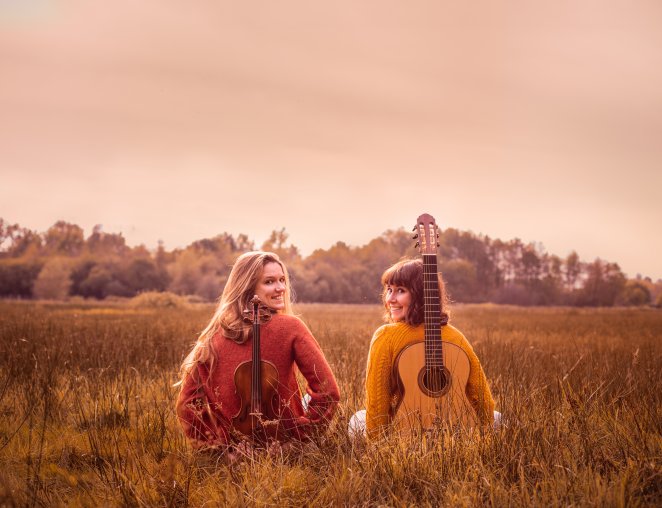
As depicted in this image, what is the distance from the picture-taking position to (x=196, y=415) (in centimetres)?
370

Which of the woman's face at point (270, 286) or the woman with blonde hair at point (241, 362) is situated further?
the woman's face at point (270, 286)

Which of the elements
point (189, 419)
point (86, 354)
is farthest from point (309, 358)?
point (86, 354)

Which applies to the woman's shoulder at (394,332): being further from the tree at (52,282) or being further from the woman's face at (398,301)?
the tree at (52,282)

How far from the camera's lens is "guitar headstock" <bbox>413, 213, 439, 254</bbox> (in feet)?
13.9

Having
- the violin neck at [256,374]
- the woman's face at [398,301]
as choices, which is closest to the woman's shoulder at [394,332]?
the woman's face at [398,301]

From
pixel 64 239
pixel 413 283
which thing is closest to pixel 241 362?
pixel 413 283

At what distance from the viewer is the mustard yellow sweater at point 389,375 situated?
402 cm

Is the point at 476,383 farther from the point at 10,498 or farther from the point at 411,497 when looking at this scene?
the point at 10,498

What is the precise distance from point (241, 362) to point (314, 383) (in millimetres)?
514

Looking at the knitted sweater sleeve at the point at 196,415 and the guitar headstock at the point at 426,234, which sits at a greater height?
the guitar headstock at the point at 426,234

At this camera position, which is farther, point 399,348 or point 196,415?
point 399,348

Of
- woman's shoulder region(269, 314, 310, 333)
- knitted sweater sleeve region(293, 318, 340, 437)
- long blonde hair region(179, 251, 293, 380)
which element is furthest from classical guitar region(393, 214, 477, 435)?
long blonde hair region(179, 251, 293, 380)

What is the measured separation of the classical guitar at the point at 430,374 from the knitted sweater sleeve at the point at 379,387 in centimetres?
7

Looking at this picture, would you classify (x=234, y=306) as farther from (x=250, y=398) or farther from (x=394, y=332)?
(x=394, y=332)
